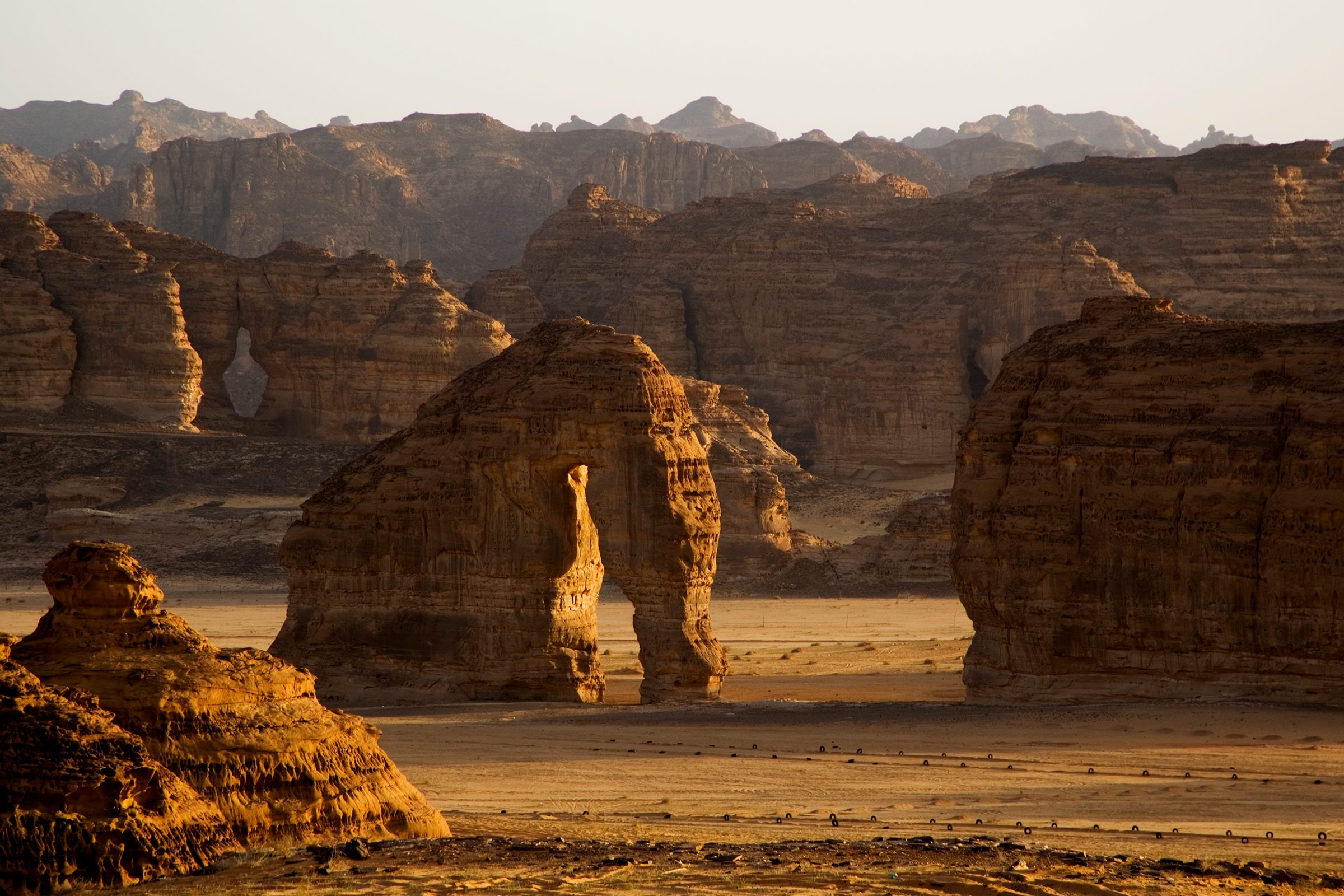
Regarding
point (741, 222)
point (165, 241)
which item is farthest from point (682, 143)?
point (165, 241)

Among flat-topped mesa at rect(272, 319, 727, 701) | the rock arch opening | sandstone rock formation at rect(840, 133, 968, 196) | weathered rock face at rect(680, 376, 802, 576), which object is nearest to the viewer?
flat-topped mesa at rect(272, 319, 727, 701)

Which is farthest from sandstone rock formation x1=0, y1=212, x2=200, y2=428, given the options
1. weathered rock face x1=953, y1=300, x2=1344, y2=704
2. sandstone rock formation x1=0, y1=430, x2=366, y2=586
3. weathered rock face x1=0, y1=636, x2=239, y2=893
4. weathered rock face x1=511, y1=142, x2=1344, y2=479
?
weathered rock face x1=0, y1=636, x2=239, y2=893

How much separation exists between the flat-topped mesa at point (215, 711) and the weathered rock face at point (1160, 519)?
36.7 feet

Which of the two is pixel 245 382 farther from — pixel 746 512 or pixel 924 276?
pixel 746 512

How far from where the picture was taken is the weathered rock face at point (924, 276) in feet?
220

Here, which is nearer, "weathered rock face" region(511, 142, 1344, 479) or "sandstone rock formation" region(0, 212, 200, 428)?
"sandstone rock formation" region(0, 212, 200, 428)

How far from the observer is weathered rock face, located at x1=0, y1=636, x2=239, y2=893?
11.1m

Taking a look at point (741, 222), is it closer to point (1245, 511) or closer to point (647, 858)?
point (1245, 511)

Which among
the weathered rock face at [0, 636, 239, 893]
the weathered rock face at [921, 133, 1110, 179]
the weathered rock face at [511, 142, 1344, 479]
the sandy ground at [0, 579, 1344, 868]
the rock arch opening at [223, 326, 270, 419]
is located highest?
the weathered rock face at [921, 133, 1110, 179]

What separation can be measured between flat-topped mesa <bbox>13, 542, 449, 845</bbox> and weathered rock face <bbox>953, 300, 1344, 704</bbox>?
11173mm

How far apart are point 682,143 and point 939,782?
112 metres

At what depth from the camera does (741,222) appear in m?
79.9

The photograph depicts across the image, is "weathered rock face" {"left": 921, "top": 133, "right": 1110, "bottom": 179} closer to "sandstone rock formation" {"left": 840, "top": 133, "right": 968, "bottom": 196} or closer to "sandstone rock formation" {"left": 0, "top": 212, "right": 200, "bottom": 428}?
"sandstone rock formation" {"left": 840, "top": 133, "right": 968, "bottom": 196}

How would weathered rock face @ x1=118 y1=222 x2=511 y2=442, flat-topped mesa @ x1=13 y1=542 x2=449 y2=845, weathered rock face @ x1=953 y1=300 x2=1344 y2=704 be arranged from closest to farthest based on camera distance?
flat-topped mesa @ x1=13 y1=542 x2=449 y2=845
weathered rock face @ x1=953 y1=300 x2=1344 y2=704
weathered rock face @ x1=118 y1=222 x2=511 y2=442
